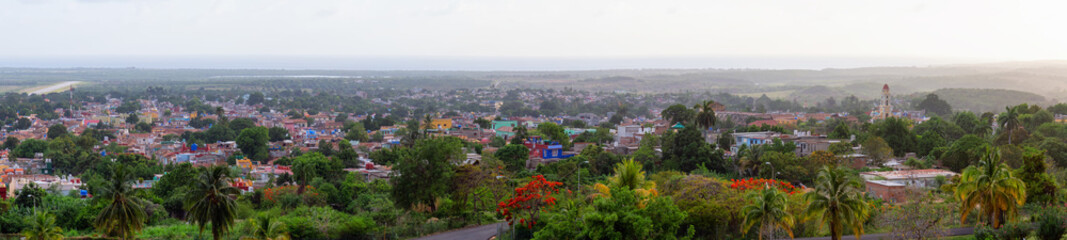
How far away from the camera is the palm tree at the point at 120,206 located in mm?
20719

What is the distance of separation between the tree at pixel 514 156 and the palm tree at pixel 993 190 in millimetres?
20430

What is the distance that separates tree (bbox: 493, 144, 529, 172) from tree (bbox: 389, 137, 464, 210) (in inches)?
458

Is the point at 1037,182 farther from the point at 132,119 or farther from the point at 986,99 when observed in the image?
the point at 986,99

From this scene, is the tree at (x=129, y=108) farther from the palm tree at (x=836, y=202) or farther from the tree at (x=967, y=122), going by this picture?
the palm tree at (x=836, y=202)

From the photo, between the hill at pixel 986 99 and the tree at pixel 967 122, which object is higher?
the tree at pixel 967 122

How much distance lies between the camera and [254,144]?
181 ft

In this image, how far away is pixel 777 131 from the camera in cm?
5494

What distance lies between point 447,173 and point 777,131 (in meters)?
32.6

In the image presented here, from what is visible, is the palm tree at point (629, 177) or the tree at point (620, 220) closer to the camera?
the tree at point (620, 220)

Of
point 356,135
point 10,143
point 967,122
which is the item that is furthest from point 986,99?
point 10,143

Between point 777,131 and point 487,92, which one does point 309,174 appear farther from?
point 487,92

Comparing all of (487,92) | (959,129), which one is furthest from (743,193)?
(487,92)

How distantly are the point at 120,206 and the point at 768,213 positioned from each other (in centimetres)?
1509

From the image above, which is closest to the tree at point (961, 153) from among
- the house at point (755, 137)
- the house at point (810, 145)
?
the house at point (810, 145)
